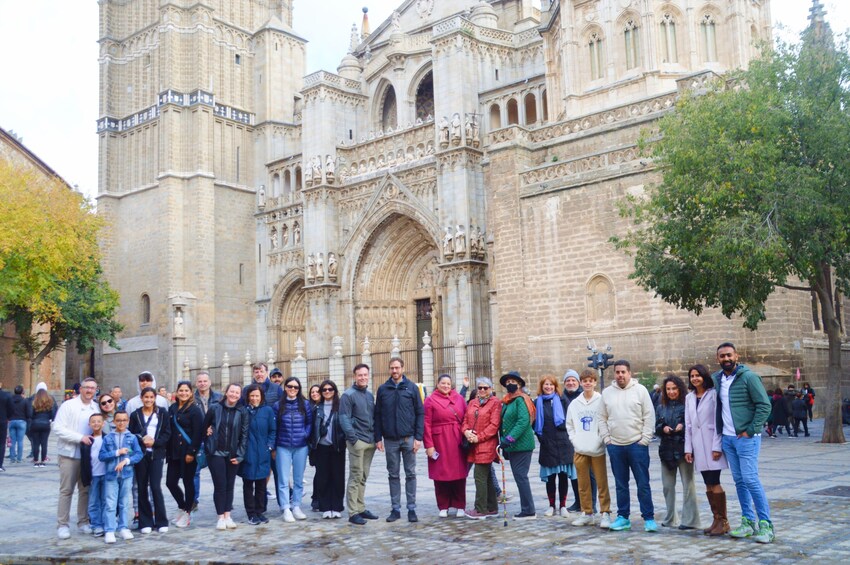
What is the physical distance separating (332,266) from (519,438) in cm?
2340

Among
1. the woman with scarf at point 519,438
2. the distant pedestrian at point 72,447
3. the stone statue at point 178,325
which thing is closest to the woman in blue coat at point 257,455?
the distant pedestrian at point 72,447

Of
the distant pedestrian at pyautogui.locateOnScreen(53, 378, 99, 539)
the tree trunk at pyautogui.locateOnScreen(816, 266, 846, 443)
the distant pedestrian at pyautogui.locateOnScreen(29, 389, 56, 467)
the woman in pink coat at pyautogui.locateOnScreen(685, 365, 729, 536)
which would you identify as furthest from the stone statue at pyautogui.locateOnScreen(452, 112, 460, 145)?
the woman in pink coat at pyautogui.locateOnScreen(685, 365, 729, 536)

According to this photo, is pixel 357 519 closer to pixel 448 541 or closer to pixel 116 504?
pixel 448 541

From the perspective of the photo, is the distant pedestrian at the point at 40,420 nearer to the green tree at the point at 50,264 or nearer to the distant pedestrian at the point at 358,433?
the green tree at the point at 50,264

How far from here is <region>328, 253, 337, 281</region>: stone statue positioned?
31048 millimetres

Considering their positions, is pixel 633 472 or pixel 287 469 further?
pixel 287 469

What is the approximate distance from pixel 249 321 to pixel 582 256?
19.4m

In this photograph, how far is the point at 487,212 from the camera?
27.2 m

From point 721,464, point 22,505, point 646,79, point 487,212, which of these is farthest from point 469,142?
point 721,464

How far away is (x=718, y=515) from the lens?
697cm

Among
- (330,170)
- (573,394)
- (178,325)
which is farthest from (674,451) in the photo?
(178,325)

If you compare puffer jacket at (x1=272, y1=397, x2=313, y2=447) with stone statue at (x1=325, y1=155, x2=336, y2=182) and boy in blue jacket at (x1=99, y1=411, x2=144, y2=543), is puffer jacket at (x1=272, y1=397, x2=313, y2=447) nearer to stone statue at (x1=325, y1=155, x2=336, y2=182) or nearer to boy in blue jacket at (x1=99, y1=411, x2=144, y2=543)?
boy in blue jacket at (x1=99, y1=411, x2=144, y2=543)

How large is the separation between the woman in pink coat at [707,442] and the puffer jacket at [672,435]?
0.10 metres

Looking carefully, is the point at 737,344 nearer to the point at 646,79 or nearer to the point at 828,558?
the point at 646,79
